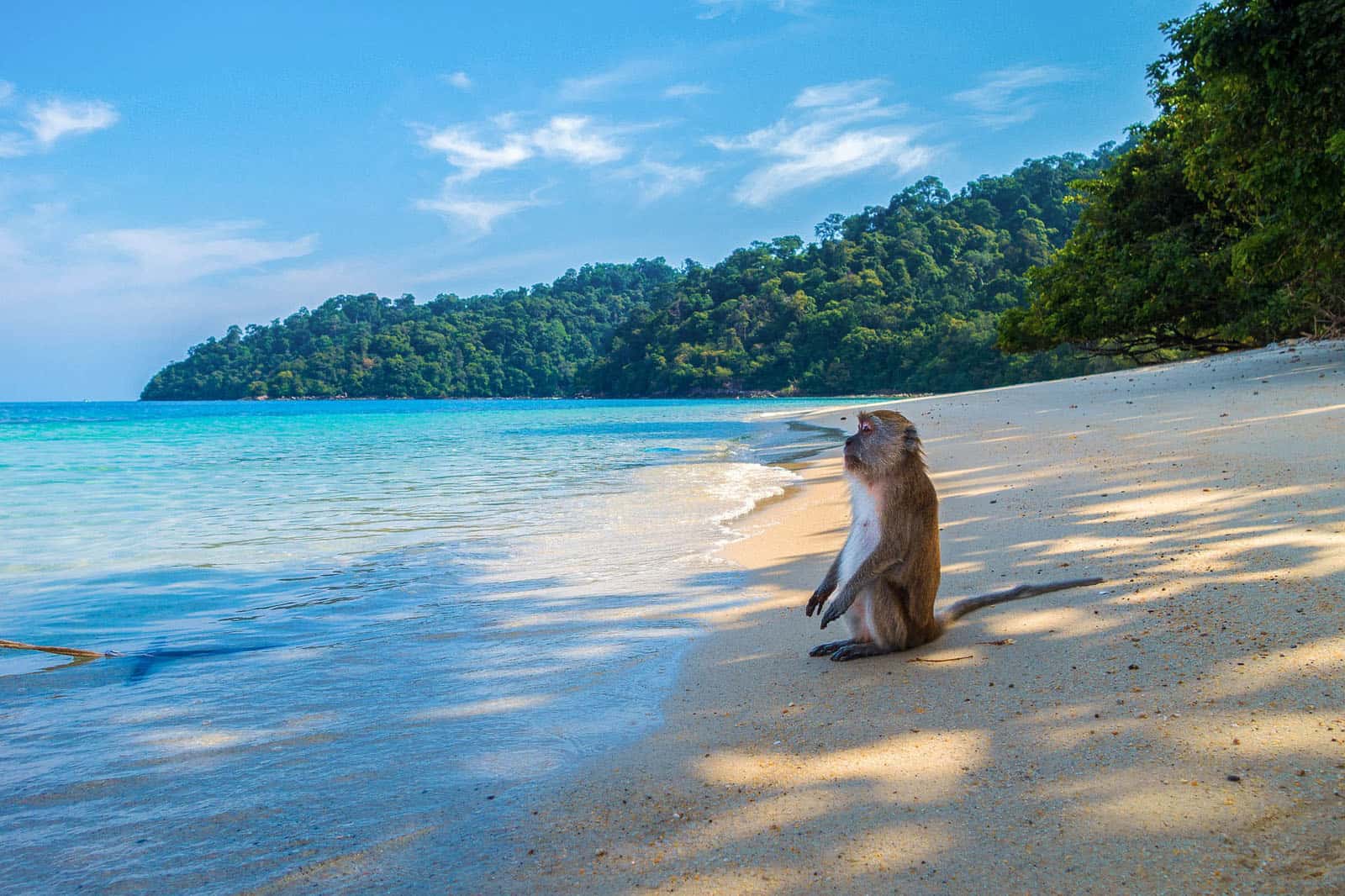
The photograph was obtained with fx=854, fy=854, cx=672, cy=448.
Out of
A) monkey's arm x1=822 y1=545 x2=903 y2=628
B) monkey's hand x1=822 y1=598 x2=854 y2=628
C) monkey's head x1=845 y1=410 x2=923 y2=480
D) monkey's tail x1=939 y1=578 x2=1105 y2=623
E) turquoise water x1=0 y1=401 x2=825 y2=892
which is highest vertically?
monkey's head x1=845 y1=410 x2=923 y2=480

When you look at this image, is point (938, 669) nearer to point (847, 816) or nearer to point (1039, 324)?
point (847, 816)

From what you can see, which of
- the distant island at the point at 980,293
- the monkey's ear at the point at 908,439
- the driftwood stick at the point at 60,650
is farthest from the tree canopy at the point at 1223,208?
the driftwood stick at the point at 60,650

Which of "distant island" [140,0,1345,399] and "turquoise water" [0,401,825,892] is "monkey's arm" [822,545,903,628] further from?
"distant island" [140,0,1345,399]

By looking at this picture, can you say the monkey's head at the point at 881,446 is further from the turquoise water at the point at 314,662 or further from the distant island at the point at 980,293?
the distant island at the point at 980,293

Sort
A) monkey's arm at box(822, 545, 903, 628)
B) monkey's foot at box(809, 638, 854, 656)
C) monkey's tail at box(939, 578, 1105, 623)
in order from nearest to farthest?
monkey's arm at box(822, 545, 903, 628) → monkey's foot at box(809, 638, 854, 656) → monkey's tail at box(939, 578, 1105, 623)

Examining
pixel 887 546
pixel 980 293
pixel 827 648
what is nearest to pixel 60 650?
pixel 827 648

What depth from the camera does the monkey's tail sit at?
13.0ft

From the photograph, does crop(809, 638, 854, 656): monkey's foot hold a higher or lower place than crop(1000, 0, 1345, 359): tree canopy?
lower

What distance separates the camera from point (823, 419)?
3017 centimetres

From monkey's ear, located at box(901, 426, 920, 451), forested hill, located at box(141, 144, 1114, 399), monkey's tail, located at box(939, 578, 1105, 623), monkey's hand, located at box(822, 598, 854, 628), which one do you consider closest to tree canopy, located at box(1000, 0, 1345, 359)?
monkey's tail, located at box(939, 578, 1105, 623)

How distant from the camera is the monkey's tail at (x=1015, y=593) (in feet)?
13.0

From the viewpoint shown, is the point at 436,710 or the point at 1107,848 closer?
the point at 1107,848

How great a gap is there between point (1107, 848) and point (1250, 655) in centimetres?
133

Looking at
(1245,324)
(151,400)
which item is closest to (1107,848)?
(1245,324)
